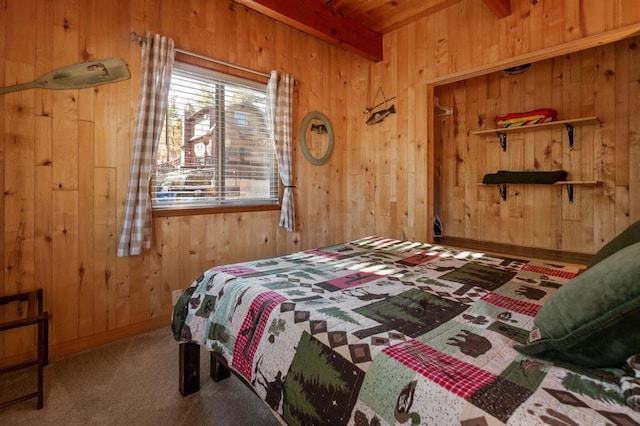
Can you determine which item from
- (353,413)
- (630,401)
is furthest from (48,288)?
(630,401)

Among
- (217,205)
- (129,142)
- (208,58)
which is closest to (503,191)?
(217,205)

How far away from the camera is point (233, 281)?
149cm

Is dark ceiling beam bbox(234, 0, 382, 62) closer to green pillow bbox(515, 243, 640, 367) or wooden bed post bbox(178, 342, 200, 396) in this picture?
wooden bed post bbox(178, 342, 200, 396)

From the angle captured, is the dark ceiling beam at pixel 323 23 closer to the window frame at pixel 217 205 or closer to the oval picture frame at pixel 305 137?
the window frame at pixel 217 205

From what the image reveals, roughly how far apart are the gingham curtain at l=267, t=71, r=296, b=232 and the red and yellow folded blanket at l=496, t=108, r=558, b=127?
214 cm

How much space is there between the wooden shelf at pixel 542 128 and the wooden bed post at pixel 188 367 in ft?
10.6

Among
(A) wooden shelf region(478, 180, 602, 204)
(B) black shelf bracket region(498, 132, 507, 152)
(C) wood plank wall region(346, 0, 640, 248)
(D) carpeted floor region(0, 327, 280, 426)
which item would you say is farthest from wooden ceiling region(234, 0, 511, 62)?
(D) carpeted floor region(0, 327, 280, 426)

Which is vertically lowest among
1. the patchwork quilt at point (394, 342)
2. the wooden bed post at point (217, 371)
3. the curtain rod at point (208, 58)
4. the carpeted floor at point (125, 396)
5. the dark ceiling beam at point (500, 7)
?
the carpeted floor at point (125, 396)

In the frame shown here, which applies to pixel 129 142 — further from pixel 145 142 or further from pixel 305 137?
pixel 305 137

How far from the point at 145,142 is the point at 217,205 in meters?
0.75

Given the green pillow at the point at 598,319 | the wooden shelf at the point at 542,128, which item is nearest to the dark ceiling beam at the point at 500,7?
the wooden shelf at the point at 542,128

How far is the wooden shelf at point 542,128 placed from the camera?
2.76 m

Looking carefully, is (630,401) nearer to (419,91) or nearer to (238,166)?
(238,166)

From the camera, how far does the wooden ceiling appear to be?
257 centimetres
